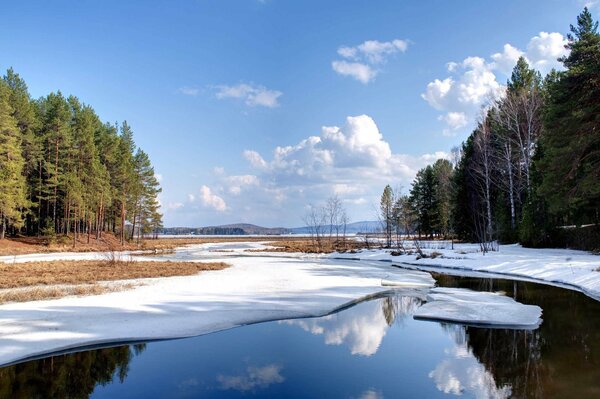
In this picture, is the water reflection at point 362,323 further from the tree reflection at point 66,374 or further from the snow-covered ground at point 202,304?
the tree reflection at point 66,374

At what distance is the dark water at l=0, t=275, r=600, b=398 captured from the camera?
6711mm

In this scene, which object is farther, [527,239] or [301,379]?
[527,239]

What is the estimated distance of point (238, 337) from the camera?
1012 cm

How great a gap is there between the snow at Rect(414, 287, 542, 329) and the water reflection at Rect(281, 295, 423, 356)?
818 mm

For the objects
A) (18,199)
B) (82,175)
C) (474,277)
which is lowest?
(474,277)

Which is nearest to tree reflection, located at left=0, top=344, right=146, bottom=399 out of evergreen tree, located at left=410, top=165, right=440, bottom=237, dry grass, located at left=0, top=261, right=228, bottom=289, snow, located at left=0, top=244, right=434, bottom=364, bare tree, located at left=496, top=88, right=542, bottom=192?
snow, located at left=0, top=244, right=434, bottom=364

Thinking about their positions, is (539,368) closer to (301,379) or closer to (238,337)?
(301,379)

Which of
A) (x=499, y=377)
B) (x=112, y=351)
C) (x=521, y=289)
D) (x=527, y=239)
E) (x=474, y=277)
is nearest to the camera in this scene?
(x=499, y=377)

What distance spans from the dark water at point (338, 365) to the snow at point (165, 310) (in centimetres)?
61

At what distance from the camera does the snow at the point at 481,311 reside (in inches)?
446

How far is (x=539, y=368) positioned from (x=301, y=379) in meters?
4.80

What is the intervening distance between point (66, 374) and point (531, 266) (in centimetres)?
2426

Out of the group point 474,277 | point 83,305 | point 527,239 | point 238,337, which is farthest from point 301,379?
point 527,239

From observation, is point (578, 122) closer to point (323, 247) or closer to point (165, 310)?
point (165, 310)
